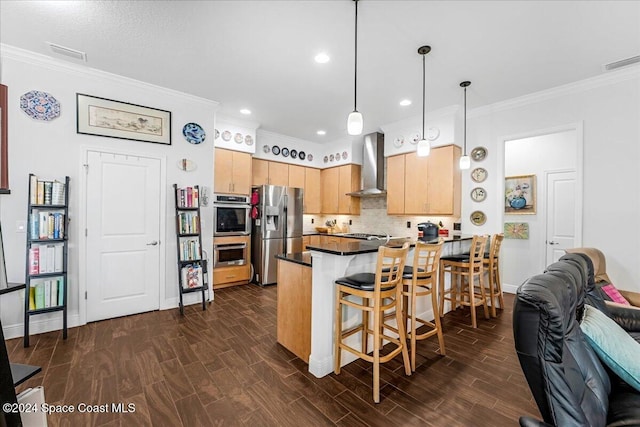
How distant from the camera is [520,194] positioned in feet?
16.5

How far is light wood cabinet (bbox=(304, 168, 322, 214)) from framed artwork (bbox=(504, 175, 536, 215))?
3.83m

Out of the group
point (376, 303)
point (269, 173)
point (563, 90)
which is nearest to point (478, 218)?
point (563, 90)

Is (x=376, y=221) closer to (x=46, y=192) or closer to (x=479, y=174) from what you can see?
(x=479, y=174)

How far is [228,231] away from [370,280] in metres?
3.29

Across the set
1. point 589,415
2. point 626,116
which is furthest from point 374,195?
point 589,415

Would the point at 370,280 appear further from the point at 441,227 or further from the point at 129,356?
the point at 441,227

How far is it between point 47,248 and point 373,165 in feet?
16.4

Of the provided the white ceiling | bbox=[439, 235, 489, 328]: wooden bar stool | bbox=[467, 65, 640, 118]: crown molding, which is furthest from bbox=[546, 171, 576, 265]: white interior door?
bbox=[439, 235, 489, 328]: wooden bar stool

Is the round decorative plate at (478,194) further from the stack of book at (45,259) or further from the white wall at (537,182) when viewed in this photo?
the stack of book at (45,259)

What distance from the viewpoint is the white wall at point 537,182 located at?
463 cm

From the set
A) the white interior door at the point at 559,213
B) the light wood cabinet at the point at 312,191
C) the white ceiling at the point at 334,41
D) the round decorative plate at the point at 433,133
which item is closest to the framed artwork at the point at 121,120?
the white ceiling at the point at 334,41

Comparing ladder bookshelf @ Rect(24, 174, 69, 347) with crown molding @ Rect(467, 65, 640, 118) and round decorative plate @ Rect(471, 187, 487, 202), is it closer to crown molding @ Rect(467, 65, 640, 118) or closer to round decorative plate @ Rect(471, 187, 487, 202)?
round decorative plate @ Rect(471, 187, 487, 202)

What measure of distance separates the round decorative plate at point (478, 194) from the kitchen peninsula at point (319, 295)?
8.79ft

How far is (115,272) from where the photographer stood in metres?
3.43
